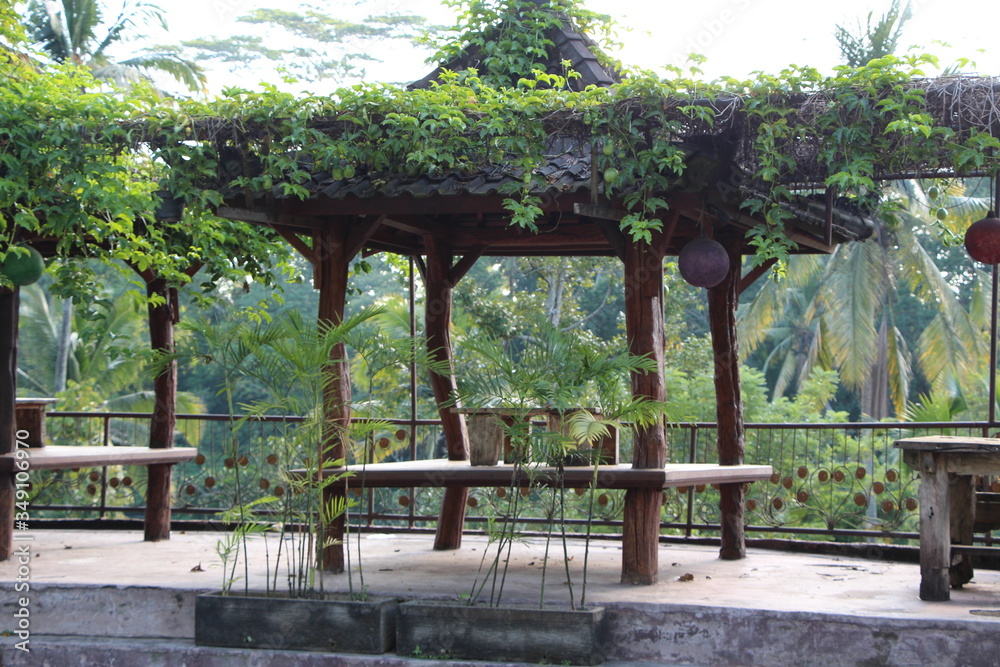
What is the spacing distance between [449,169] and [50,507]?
5812 mm

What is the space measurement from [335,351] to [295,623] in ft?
6.10

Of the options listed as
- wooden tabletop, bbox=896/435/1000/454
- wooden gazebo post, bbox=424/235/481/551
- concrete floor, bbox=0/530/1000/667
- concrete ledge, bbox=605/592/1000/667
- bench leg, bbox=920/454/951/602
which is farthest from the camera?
wooden gazebo post, bbox=424/235/481/551

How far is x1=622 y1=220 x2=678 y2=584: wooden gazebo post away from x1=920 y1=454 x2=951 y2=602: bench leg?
4.82 feet

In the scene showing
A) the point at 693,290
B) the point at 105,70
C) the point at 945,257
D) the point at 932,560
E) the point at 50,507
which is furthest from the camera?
the point at 945,257

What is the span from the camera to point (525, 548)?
8.58m

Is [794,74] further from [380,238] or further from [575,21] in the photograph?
[380,238]

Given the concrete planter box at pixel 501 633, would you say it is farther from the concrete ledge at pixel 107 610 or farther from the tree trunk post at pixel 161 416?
the tree trunk post at pixel 161 416

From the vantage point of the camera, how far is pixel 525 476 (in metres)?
6.04

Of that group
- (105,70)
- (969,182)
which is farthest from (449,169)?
(969,182)

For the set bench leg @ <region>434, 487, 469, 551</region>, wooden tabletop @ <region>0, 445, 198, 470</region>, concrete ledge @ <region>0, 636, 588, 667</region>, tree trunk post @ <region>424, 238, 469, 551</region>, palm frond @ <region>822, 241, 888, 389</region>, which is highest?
palm frond @ <region>822, 241, 888, 389</region>

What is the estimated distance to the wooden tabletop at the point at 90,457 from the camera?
7434 mm

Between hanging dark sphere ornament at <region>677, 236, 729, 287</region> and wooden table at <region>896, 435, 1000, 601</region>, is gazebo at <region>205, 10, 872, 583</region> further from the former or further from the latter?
wooden table at <region>896, 435, 1000, 601</region>

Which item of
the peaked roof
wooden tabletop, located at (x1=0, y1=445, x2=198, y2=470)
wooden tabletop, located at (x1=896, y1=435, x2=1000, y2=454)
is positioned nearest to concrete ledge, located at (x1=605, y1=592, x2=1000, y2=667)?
wooden tabletop, located at (x1=896, y1=435, x2=1000, y2=454)

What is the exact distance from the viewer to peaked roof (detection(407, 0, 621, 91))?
6.77m
